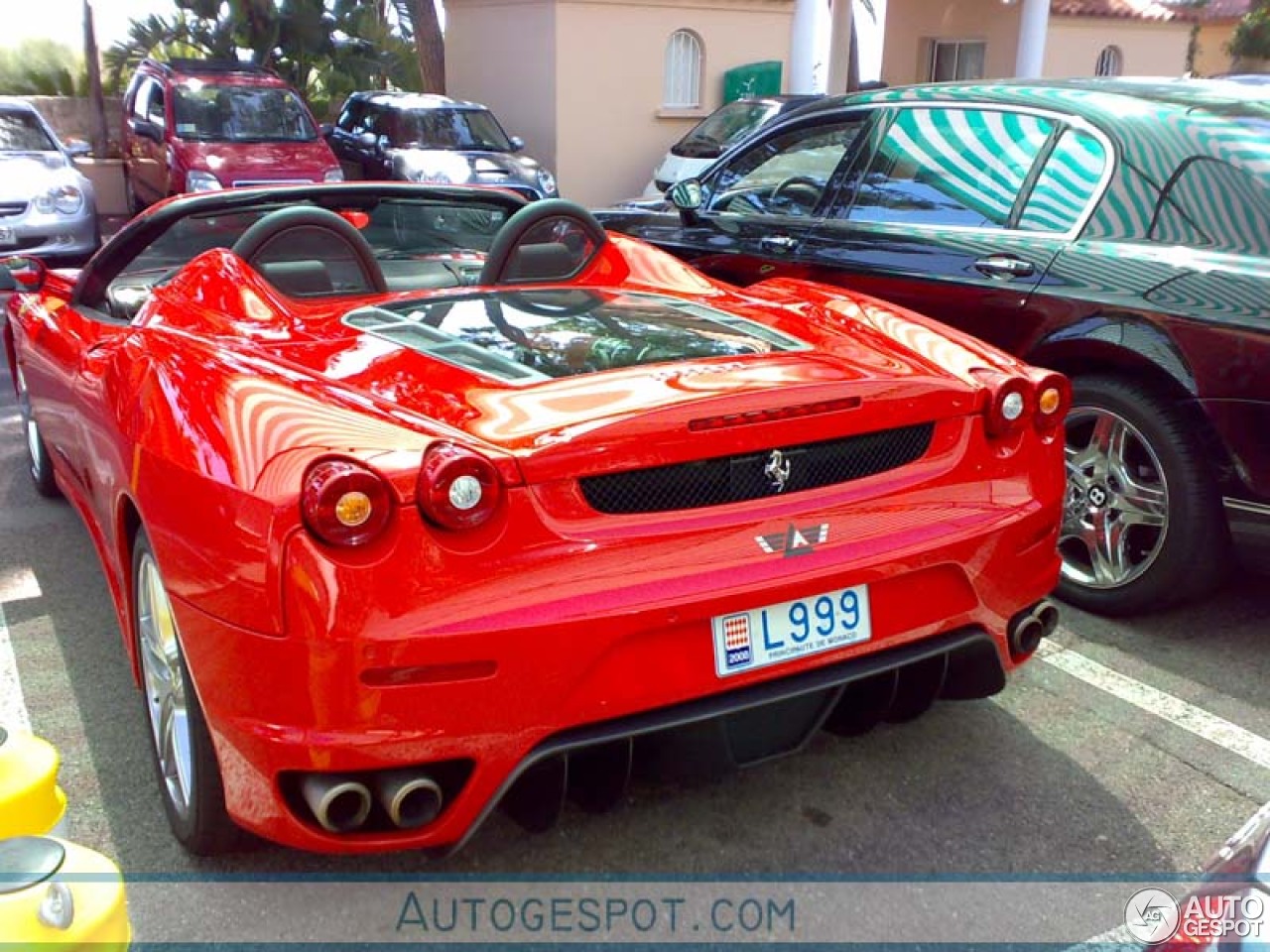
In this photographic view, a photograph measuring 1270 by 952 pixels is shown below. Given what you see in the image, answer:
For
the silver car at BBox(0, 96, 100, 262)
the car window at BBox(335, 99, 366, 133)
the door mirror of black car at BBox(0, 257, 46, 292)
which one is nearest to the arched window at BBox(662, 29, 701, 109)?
the car window at BBox(335, 99, 366, 133)

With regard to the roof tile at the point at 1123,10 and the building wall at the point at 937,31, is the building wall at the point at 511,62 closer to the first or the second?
the building wall at the point at 937,31

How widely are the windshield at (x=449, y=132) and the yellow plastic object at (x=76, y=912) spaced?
13.3m

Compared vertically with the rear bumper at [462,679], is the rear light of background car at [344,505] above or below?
above

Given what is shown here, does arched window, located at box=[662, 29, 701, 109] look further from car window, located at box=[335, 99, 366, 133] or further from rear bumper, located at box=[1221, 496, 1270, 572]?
rear bumper, located at box=[1221, 496, 1270, 572]

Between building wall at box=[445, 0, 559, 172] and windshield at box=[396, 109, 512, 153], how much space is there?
7.60 feet

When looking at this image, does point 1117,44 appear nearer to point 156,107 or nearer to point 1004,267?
point 156,107

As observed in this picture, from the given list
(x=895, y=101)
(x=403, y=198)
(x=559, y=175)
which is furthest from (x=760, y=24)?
(x=403, y=198)

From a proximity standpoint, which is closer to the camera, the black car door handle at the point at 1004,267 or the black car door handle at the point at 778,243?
the black car door handle at the point at 1004,267

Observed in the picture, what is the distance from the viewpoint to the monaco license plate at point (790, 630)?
2318 millimetres

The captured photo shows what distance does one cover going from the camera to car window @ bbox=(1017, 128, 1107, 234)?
161 inches

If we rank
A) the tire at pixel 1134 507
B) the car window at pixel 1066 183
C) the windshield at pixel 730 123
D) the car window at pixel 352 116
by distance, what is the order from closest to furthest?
1. the tire at pixel 1134 507
2. the car window at pixel 1066 183
3. the windshield at pixel 730 123
4. the car window at pixel 352 116

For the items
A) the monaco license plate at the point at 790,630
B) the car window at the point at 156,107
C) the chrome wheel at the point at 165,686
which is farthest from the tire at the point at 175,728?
the car window at the point at 156,107

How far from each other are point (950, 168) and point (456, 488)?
3128 millimetres

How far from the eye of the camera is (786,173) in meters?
5.35
